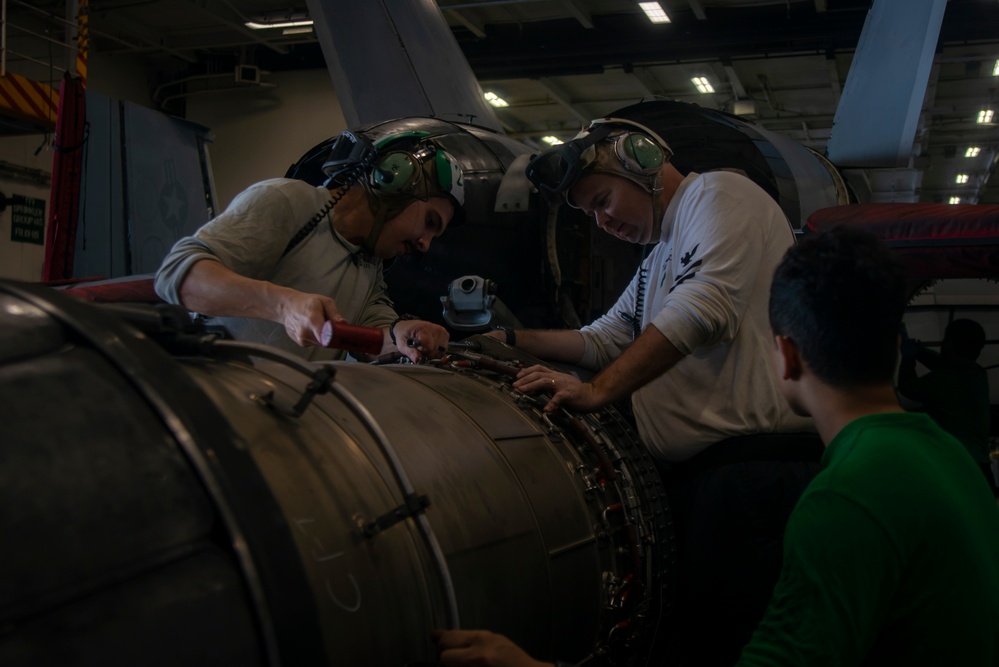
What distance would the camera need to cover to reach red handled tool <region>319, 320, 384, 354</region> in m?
1.67

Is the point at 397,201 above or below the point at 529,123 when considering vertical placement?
below

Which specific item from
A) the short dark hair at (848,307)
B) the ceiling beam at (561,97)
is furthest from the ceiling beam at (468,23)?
the short dark hair at (848,307)

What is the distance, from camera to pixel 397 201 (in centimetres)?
235

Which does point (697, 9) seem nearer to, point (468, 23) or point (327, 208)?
point (468, 23)

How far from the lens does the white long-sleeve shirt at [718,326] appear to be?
2121mm

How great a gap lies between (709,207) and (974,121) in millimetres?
13802

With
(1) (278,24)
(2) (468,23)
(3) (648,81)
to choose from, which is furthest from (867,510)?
(3) (648,81)

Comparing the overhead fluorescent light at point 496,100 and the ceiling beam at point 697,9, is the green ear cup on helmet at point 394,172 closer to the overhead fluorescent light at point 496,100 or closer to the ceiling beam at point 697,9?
the ceiling beam at point 697,9

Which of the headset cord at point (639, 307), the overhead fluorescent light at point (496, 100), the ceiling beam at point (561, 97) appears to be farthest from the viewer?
the overhead fluorescent light at point (496, 100)

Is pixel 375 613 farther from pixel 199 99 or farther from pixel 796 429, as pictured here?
pixel 199 99

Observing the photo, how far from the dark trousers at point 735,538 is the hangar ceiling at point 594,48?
25.9 feet

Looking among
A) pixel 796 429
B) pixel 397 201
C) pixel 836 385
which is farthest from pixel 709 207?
pixel 836 385

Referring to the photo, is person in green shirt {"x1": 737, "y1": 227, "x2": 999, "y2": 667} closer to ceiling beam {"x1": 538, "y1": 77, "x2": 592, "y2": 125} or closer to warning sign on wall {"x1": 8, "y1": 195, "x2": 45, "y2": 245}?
warning sign on wall {"x1": 8, "y1": 195, "x2": 45, "y2": 245}

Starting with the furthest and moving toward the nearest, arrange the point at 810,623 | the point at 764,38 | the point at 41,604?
the point at 764,38 → the point at 810,623 → the point at 41,604
